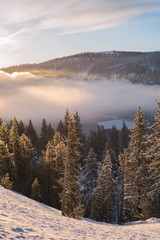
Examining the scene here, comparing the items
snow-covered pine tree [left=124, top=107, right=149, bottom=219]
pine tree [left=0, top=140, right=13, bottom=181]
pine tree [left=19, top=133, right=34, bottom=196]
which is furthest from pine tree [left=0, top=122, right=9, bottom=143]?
snow-covered pine tree [left=124, top=107, right=149, bottom=219]

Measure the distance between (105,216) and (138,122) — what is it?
880 inches

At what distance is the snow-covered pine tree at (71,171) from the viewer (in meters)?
19.2

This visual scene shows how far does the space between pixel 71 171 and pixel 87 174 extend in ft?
90.7

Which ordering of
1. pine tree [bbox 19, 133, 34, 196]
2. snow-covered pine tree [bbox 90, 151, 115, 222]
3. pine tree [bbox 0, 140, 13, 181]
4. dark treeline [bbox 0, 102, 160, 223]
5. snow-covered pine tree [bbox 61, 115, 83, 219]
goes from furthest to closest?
pine tree [bbox 19, 133, 34, 196]
pine tree [bbox 0, 140, 13, 181]
snow-covered pine tree [bbox 90, 151, 115, 222]
dark treeline [bbox 0, 102, 160, 223]
snow-covered pine tree [bbox 61, 115, 83, 219]

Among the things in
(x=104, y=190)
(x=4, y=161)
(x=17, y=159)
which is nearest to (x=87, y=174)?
(x=104, y=190)

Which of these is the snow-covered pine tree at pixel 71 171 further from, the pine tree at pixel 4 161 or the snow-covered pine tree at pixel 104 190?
the pine tree at pixel 4 161

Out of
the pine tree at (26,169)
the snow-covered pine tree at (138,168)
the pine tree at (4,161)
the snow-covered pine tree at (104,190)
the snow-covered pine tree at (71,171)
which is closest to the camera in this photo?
the snow-covered pine tree at (71,171)

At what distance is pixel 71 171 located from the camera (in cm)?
2031

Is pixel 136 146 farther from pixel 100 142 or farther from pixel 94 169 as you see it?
pixel 100 142

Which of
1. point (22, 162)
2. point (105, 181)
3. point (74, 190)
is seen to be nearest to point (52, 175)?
point (22, 162)

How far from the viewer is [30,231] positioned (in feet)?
24.4

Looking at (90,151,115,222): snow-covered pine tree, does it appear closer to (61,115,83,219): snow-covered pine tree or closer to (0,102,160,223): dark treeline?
(0,102,160,223): dark treeline

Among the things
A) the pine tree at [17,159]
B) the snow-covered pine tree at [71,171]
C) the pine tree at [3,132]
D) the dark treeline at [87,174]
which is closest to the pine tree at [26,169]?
the dark treeline at [87,174]

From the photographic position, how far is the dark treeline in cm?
1945
